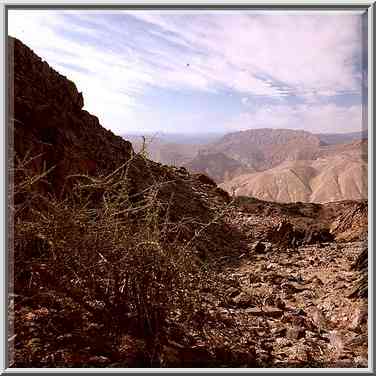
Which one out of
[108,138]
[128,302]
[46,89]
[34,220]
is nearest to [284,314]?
[128,302]

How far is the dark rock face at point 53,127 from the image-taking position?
4207 mm

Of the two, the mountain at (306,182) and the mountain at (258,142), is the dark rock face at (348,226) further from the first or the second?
the mountain at (306,182)

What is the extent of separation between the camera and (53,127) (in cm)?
505

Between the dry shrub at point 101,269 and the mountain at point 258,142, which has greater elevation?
the mountain at point 258,142

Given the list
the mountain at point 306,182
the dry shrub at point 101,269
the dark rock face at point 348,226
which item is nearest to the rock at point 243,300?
the dry shrub at point 101,269

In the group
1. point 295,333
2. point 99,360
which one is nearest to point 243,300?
point 295,333

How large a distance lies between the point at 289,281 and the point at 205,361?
86.1 inches

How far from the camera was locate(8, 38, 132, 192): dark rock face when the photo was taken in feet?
13.8

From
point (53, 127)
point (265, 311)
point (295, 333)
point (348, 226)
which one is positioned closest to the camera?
point (295, 333)

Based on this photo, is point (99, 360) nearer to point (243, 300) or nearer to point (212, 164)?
point (243, 300)

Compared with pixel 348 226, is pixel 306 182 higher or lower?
higher

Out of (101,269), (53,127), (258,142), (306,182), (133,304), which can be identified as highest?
(258,142)

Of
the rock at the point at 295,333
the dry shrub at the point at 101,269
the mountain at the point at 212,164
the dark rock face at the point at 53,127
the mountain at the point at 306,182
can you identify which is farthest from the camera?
the mountain at the point at 306,182

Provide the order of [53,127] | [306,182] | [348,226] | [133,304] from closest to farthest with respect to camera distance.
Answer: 1. [133,304]
2. [53,127]
3. [348,226]
4. [306,182]
